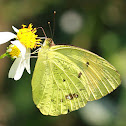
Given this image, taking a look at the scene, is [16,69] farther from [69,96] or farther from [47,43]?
[69,96]

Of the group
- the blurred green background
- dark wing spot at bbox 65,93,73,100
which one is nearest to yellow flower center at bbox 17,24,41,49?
dark wing spot at bbox 65,93,73,100

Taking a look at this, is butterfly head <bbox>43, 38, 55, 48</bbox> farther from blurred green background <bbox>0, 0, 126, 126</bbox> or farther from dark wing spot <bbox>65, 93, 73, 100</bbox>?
blurred green background <bbox>0, 0, 126, 126</bbox>

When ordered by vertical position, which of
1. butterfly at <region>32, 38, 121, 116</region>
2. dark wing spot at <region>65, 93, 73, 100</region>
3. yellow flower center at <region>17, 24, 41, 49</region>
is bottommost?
dark wing spot at <region>65, 93, 73, 100</region>

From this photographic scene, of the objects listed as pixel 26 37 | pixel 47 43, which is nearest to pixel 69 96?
pixel 47 43

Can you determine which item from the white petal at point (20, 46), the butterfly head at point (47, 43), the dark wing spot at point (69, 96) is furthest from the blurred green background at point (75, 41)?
the white petal at point (20, 46)

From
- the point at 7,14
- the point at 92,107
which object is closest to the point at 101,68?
the point at 92,107

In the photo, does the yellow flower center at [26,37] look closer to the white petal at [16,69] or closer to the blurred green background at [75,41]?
the white petal at [16,69]
